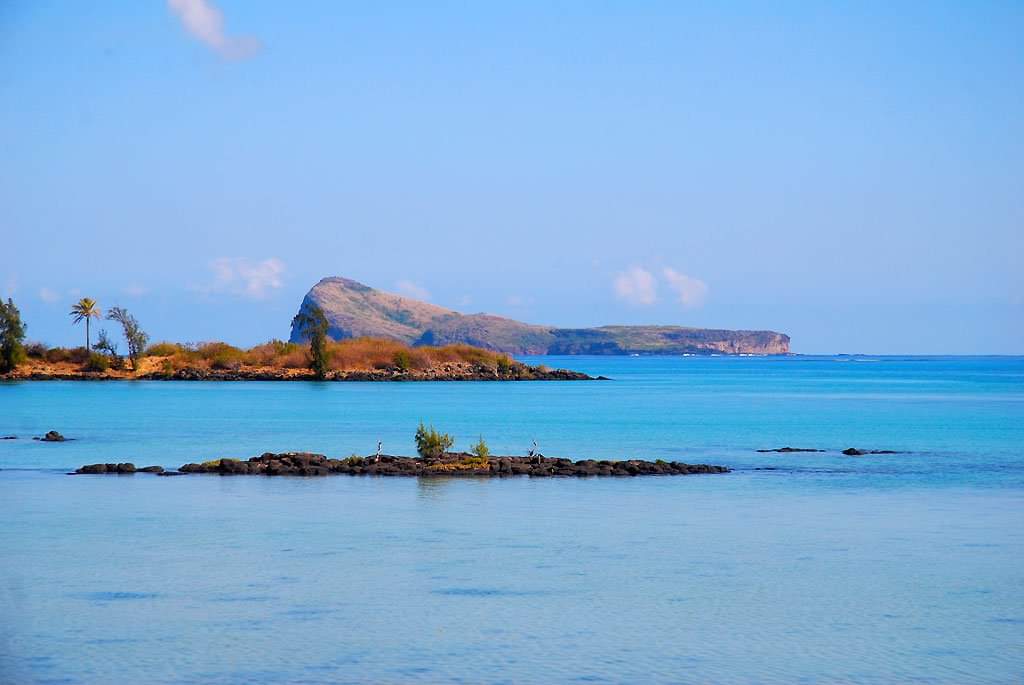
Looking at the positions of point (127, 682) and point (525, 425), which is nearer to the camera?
point (127, 682)

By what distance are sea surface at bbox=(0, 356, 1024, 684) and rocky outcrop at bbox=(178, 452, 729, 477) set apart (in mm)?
1051

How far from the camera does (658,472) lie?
36219 mm

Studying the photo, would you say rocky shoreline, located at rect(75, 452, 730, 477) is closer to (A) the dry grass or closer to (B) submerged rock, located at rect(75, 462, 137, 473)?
(B) submerged rock, located at rect(75, 462, 137, 473)

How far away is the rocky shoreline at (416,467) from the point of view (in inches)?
1404

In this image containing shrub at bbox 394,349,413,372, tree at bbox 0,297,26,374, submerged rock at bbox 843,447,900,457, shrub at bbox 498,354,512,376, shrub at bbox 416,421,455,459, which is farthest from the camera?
shrub at bbox 498,354,512,376

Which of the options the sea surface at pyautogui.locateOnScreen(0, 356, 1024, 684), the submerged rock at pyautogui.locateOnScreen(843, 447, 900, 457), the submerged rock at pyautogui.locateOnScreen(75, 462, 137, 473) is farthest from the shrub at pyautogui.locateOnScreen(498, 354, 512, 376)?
the submerged rock at pyautogui.locateOnScreen(75, 462, 137, 473)

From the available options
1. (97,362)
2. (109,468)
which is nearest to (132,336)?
(97,362)

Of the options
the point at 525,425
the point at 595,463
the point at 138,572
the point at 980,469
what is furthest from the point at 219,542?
the point at 525,425

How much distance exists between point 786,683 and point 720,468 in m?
23.3

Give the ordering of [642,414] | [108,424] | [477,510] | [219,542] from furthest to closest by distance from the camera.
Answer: [642,414] < [108,424] < [477,510] < [219,542]

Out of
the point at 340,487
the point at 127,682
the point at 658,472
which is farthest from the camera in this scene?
the point at 658,472

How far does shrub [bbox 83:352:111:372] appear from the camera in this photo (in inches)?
4301

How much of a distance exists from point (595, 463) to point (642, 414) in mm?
31810

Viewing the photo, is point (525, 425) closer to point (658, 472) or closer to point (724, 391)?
point (658, 472)
